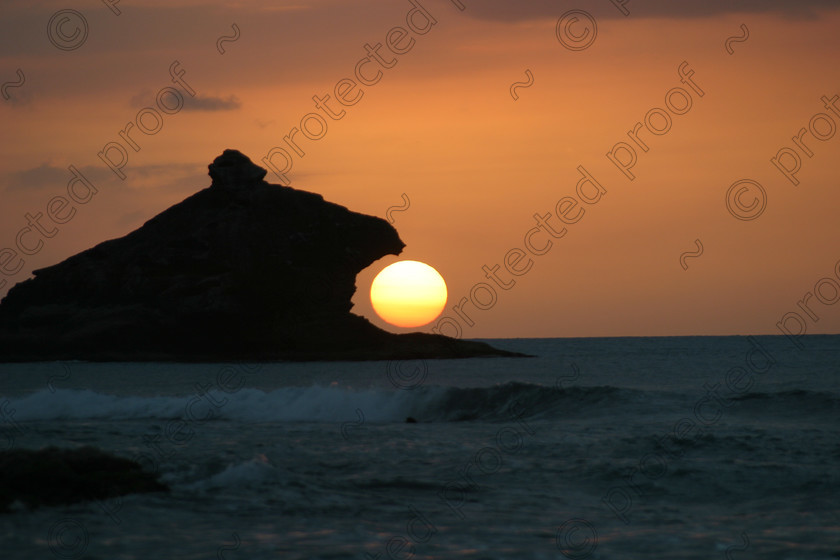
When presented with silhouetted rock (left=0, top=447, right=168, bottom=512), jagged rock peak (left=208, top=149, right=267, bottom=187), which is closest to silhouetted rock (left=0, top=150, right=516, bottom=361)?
jagged rock peak (left=208, top=149, right=267, bottom=187)

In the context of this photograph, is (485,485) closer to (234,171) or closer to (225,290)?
(225,290)

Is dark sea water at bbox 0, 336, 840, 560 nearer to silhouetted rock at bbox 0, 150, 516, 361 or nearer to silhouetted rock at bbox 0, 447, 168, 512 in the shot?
silhouetted rock at bbox 0, 447, 168, 512

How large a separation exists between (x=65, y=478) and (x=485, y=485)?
7389 mm

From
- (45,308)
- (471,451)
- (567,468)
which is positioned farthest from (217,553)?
(45,308)

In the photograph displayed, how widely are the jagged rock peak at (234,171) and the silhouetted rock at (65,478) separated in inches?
3606

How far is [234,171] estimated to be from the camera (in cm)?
10594

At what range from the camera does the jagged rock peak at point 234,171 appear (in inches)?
4161

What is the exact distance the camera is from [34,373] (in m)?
70.1

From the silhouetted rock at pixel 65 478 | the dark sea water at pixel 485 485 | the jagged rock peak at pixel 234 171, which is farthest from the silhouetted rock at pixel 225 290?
the silhouetted rock at pixel 65 478

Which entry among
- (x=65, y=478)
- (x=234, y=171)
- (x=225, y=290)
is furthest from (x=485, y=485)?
(x=234, y=171)

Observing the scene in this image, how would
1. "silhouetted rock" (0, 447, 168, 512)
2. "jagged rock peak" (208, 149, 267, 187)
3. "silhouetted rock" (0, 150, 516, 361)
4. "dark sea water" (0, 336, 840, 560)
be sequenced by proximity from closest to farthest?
"dark sea water" (0, 336, 840, 560)
"silhouetted rock" (0, 447, 168, 512)
"silhouetted rock" (0, 150, 516, 361)
"jagged rock peak" (208, 149, 267, 187)

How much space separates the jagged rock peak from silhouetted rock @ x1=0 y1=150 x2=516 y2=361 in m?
0.14

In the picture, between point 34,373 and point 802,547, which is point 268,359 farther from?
point 802,547

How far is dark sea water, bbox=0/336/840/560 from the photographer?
12156mm
